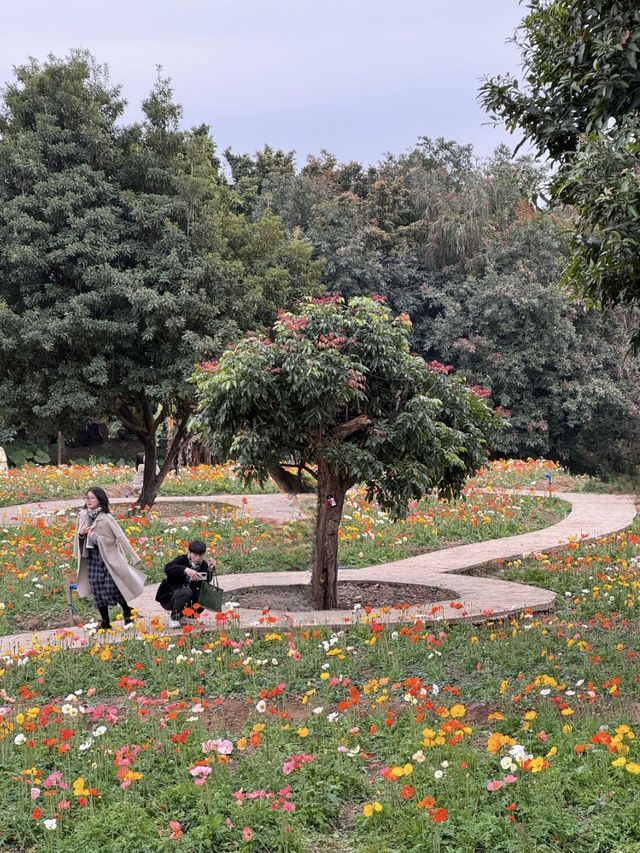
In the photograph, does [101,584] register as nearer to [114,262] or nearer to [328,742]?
[328,742]

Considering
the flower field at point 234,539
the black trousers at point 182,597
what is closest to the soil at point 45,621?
the flower field at point 234,539

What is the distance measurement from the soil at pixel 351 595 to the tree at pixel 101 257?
14.7ft

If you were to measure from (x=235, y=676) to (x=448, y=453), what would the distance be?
9.15 ft

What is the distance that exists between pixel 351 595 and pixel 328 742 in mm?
4395

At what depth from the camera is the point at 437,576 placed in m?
10.2

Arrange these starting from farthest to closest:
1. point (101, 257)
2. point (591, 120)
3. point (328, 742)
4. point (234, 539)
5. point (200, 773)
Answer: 1. point (101, 257)
2. point (234, 539)
3. point (591, 120)
4. point (328, 742)
5. point (200, 773)

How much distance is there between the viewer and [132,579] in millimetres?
7930

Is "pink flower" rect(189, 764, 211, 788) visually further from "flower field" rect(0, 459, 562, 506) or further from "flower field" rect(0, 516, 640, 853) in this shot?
"flower field" rect(0, 459, 562, 506)

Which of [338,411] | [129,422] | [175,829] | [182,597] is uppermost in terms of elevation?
[129,422]

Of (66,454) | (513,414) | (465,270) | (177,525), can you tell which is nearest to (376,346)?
(177,525)

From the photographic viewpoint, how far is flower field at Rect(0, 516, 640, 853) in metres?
A: 4.08

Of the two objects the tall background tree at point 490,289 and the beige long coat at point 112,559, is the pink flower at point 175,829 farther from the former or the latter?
the tall background tree at point 490,289

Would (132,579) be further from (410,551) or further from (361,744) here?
(410,551)

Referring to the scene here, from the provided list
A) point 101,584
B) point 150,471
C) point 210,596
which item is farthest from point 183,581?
point 150,471
